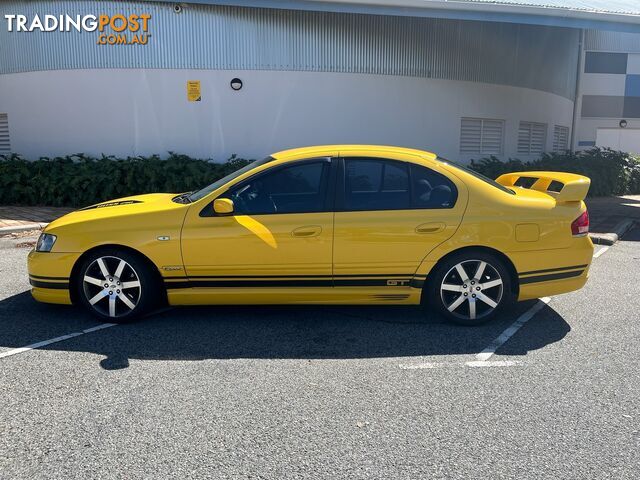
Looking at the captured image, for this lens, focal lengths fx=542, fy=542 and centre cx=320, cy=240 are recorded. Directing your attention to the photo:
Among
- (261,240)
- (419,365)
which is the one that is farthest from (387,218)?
(419,365)

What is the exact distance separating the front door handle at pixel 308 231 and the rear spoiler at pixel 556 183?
2170mm

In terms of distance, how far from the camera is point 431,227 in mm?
4594

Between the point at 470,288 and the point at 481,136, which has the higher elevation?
the point at 481,136

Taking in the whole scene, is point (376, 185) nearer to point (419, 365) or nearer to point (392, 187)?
point (392, 187)

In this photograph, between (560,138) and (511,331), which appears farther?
(560,138)

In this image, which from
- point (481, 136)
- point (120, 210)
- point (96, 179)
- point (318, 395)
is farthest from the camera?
point (481, 136)

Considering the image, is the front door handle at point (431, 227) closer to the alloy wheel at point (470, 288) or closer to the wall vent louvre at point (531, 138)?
the alloy wheel at point (470, 288)

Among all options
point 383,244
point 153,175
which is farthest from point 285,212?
point 153,175

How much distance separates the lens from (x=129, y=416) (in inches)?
127

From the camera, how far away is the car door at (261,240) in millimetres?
4559

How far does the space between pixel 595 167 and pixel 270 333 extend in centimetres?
1395

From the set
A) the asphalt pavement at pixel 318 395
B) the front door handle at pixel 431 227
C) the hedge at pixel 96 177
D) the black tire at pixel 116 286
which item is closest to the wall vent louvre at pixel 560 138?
the hedge at pixel 96 177
